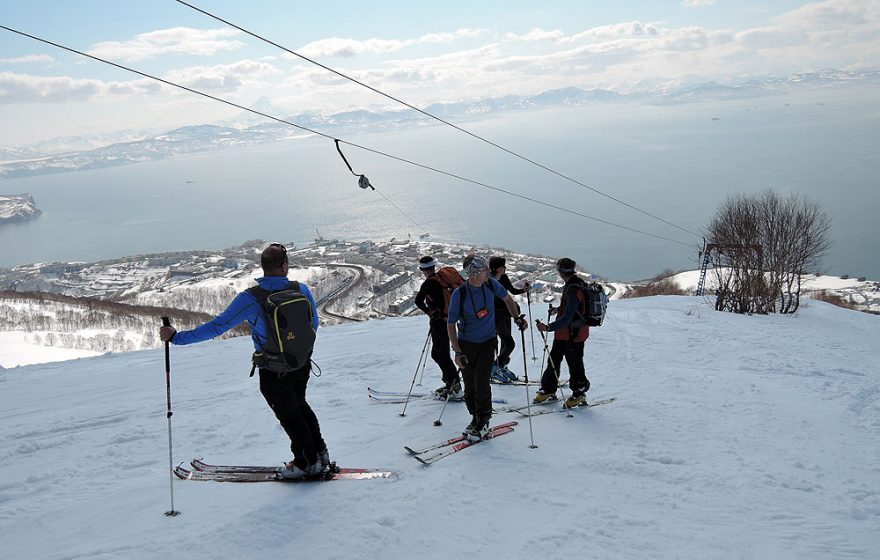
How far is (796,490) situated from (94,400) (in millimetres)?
9035

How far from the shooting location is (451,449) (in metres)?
5.30

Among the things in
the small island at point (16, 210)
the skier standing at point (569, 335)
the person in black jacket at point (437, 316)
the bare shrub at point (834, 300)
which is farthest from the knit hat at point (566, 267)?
the small island at point (16, 210)

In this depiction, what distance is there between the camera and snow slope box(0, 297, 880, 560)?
374 centimetres

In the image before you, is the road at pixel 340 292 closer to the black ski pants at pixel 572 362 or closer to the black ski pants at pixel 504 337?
the black ski pants at pixel 504 337

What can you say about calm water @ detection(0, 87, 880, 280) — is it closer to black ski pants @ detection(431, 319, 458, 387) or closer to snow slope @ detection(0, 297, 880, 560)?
snow slope @ detection(0, 297, 880, 560)

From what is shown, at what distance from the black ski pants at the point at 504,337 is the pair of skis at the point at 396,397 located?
3.21 feet

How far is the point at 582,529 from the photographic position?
12.6 feet

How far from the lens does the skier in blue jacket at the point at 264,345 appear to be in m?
4.14

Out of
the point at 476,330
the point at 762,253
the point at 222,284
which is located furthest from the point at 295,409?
the point at 222,284

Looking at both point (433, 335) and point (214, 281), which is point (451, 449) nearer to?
point (433, 335)

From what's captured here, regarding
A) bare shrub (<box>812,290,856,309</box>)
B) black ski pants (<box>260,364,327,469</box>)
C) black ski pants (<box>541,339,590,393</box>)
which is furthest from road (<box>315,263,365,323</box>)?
black ski pants (<box>260,364,327,469</box>)

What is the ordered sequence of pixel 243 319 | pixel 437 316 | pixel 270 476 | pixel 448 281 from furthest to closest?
pixel 437 316, pixel 448 281, pixel 270 476, pixel 243 319

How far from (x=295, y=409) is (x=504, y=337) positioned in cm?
410

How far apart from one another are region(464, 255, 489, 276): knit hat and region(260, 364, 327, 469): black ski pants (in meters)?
1.81
